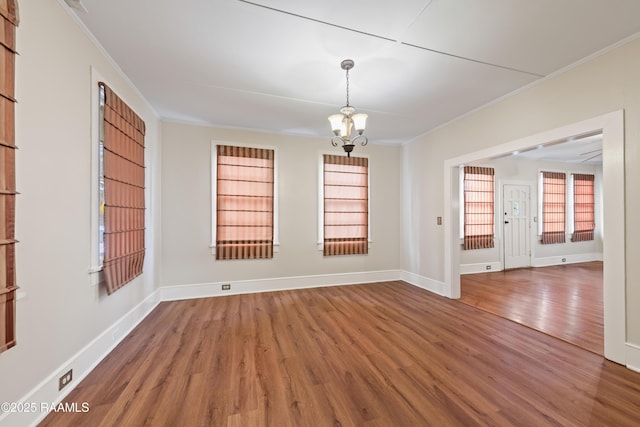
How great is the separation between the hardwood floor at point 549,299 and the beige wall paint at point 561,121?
701 mm

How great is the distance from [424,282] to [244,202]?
3.68 meters

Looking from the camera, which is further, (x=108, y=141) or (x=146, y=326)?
(x=146, y=326)

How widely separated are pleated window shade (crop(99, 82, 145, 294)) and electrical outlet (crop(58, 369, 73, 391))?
672 mm

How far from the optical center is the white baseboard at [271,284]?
412 centimetres

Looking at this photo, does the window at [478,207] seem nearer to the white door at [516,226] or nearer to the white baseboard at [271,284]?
the white door at [516,226]

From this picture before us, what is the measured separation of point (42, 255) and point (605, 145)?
468 centimetres

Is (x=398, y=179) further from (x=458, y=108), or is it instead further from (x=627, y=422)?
(x=627, y=422)

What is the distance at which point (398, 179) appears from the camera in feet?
17.8

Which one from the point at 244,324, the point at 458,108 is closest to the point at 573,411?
the point at 244,324

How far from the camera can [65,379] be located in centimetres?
185

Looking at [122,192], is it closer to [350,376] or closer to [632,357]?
[350,376]

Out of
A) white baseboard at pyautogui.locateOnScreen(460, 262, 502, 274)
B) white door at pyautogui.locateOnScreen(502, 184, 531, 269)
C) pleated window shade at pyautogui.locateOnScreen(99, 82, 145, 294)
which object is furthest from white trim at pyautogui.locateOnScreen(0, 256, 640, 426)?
white door at pyautogui.locateOnScreen(502, 184, 531, 269)

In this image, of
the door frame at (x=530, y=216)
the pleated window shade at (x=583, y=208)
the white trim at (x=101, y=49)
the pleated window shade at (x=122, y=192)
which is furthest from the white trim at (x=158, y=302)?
the pleated window shade at (x=583, y=208)

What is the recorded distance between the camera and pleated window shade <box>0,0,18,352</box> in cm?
132
